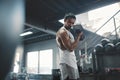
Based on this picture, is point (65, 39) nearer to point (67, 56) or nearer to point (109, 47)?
point (67, 56)

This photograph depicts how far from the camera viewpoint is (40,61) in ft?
33.2

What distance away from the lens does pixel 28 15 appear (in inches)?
225

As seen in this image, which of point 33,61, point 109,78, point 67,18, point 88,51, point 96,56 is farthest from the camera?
point 33,61

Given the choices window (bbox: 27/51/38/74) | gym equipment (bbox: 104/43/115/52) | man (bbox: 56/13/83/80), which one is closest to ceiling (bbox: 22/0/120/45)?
gym equipment (bbox: 104/43/115/52)

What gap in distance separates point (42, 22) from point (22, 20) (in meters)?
0.87

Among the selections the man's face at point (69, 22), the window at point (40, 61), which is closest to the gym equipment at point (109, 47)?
the man's face at point (69, 22)

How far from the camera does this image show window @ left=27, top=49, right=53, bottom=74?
31.6 ft

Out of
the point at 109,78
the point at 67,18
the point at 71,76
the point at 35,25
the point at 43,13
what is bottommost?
the point at 109,78

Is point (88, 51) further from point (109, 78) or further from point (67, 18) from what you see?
point (67, 18)

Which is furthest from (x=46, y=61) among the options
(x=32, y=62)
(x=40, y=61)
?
(x=32, y=62)

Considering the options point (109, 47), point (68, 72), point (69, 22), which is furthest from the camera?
point (109, 47)

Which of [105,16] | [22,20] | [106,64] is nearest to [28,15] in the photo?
[22,20]

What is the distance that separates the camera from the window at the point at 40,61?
9.63m

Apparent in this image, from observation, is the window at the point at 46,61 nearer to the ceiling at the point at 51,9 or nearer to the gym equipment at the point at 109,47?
the ceiling at the point at 51,9
